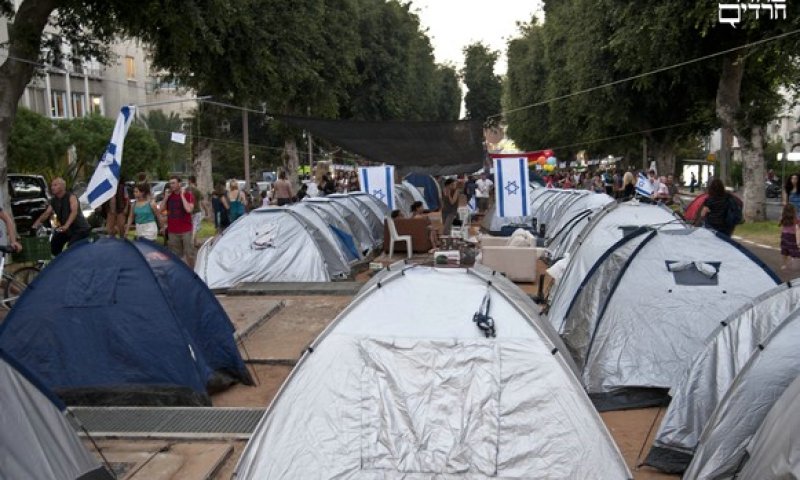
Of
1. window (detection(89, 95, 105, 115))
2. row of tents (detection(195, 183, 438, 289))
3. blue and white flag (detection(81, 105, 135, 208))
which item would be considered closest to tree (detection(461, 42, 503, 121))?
window (detection(89, 95, 105, 115))

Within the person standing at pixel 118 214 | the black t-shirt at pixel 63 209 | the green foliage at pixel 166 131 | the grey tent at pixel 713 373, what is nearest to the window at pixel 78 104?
the green foliage at pixel 166 131

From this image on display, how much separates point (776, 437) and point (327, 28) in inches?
A: 1116

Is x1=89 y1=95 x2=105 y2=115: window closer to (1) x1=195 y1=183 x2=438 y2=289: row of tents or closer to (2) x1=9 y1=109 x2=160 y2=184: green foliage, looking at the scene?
(2) x1=9 y1=109 x2=160 y2=184: green foliage

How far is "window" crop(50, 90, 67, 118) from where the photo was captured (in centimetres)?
4169

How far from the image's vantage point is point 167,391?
695 cm

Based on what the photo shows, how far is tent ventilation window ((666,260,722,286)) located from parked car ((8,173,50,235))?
15025 mm

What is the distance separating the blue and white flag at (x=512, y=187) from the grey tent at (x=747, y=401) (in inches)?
424

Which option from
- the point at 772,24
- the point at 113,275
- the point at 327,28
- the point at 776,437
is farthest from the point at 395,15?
the point at 776,437

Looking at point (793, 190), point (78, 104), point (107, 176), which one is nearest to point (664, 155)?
point (793, 190)

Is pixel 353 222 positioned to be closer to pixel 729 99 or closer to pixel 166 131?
pixel 729 99

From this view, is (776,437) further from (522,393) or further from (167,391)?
(167,391)

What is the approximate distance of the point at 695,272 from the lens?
7.11 meters

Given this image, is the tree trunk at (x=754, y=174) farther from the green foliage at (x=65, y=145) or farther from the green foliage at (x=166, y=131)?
the green foliage at (x=166, y=131)

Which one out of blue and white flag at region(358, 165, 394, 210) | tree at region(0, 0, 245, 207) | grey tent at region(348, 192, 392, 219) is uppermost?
tree at region(0, 0, 245, 207)
